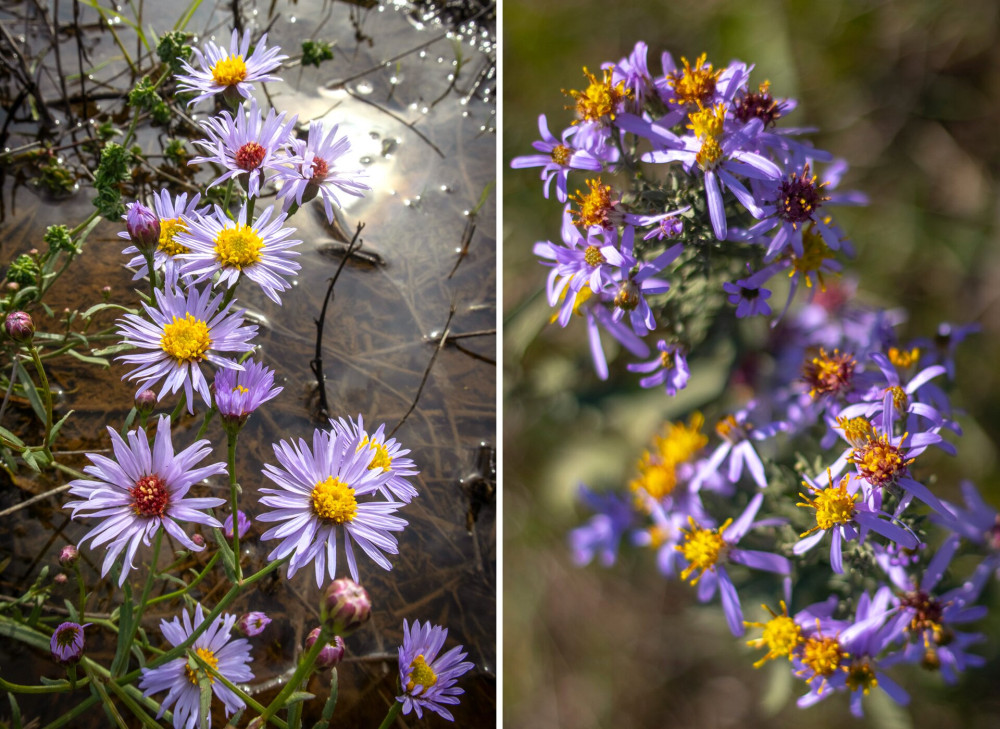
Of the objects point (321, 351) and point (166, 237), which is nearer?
point (166, 237)

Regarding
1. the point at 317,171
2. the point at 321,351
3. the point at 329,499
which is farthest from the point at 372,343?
the point at 329,499

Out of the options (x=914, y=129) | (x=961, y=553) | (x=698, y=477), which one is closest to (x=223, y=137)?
(x=698, y=477)

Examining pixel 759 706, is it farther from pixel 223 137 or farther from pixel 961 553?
pixel 223 137

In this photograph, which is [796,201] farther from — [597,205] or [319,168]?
[319,168]

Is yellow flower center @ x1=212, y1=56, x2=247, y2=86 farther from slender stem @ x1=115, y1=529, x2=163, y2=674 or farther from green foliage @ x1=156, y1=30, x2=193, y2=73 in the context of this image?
slender stem @ x1=115, y1=529, x2=163, y2=674

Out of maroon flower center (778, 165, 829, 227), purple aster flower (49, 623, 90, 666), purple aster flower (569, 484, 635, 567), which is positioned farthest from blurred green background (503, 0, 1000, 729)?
purple aster flower (49, 623, 90, 666)

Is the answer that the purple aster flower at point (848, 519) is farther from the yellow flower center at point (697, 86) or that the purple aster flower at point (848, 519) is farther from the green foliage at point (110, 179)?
the green foliage at point (110, 179)

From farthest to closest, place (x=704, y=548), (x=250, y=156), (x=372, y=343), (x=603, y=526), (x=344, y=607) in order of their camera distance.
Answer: (x=603, y=526) → (x=372, y=343) → (x=704, y=548) → (x=250, y=156) → (x=344, y=607)
